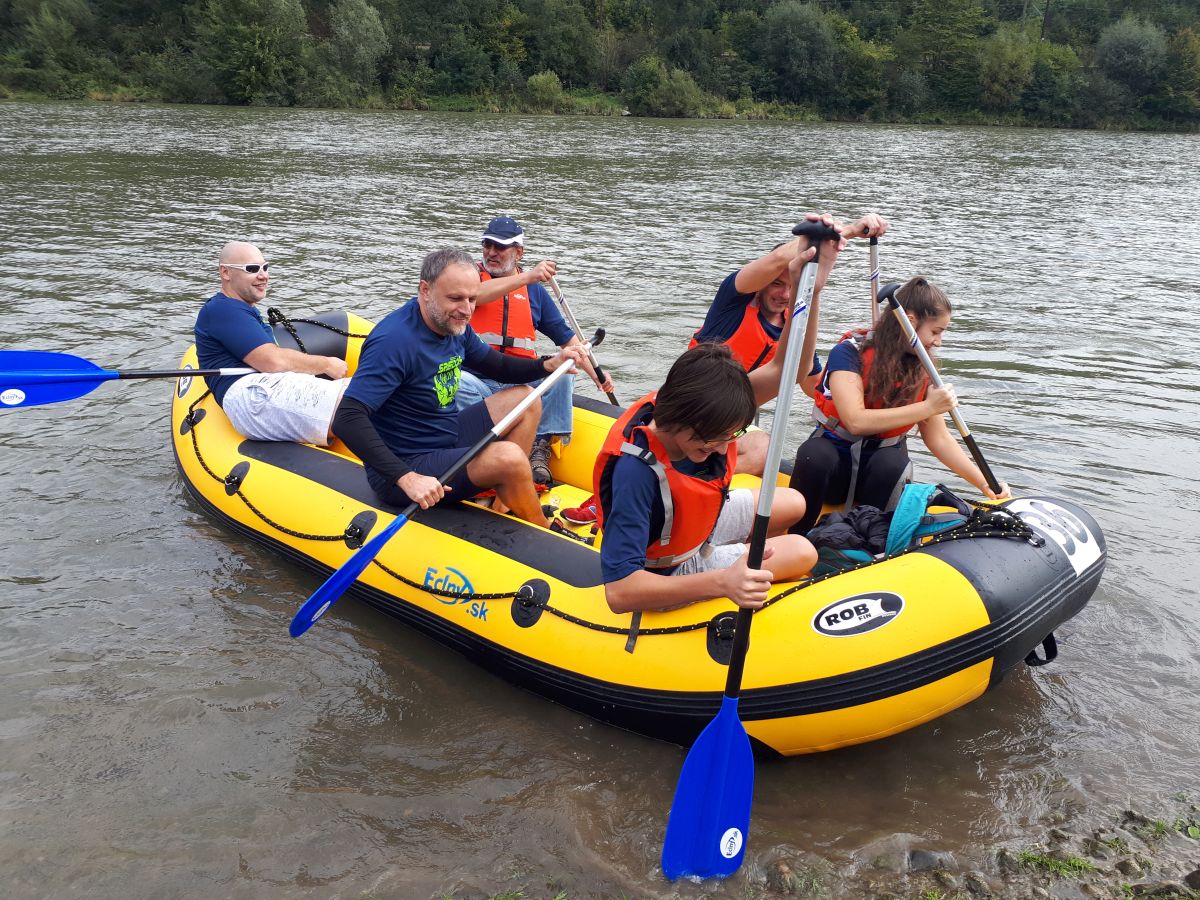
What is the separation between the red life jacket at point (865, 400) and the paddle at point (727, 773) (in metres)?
0.95

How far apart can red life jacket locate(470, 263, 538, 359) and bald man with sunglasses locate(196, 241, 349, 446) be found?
2.46ft

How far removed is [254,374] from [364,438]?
1358 millimetres

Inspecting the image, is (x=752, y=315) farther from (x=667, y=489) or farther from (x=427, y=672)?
(x=427, y=672)

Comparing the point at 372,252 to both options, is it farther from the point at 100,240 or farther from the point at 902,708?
the point at 902,708

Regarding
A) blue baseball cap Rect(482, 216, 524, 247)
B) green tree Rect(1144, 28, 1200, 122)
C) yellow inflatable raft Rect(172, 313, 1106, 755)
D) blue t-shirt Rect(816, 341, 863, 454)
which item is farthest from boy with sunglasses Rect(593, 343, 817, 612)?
green tree Rect(1144, 28, 1200, 122)

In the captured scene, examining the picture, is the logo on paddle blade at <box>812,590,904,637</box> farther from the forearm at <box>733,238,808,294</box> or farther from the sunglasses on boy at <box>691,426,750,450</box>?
the forearm at <box>733,238,808,294</box>

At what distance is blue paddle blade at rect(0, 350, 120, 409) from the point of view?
15.1 feet

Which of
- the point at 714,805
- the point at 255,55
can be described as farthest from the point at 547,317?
the point at 255,55

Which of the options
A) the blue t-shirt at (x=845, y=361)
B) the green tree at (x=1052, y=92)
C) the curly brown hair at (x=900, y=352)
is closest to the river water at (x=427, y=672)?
the curly brown hair at (x=900, y=352)

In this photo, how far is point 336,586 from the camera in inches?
138

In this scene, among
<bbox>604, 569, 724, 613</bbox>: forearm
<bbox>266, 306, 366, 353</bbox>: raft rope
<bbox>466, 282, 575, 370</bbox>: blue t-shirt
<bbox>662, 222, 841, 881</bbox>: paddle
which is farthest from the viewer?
<bbox>266, 306, 366, 353</bbox>: raft rope

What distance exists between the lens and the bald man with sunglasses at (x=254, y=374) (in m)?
4.66

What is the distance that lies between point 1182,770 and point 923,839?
999 mm

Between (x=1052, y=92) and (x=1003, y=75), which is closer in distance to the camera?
(x=1052, y=92)
